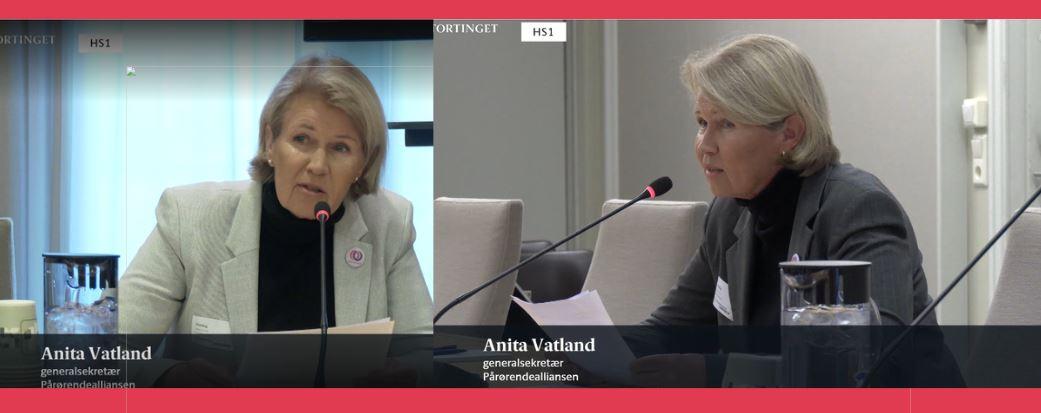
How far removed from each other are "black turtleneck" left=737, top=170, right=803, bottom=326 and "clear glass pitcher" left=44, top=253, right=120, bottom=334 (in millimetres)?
1018

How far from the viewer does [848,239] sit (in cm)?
196

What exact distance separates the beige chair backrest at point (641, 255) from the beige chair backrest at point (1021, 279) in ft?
1.85

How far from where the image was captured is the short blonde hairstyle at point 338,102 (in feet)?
6.26

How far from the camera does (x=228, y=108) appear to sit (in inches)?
75.3

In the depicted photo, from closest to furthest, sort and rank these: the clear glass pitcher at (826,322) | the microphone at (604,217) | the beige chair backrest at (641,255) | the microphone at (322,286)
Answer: the clear glass pitcher at (826,322) → the microphone at (322,286) → the microphone at (604,217) → the beige chair backrest at (641,255)

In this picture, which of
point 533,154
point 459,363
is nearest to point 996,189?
point 533,154

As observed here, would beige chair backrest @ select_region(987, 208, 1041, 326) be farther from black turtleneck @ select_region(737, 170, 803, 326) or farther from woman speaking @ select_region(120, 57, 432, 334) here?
woman speaking @ select_region(120, 57, 432, 334)

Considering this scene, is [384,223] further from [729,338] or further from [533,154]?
[729,338]

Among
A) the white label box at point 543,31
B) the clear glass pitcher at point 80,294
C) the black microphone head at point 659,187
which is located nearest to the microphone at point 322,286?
the clear glass pitcher at point 80,294

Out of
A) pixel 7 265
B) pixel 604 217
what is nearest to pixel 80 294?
pixel 7 265

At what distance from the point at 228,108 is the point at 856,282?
95 cm

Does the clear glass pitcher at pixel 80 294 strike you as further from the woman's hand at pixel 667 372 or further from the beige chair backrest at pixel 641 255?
the beige chair backrest at pixel 641 255

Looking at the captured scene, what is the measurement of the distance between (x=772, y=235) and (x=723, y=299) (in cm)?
16

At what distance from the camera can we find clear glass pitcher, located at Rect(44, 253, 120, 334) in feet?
6.29
